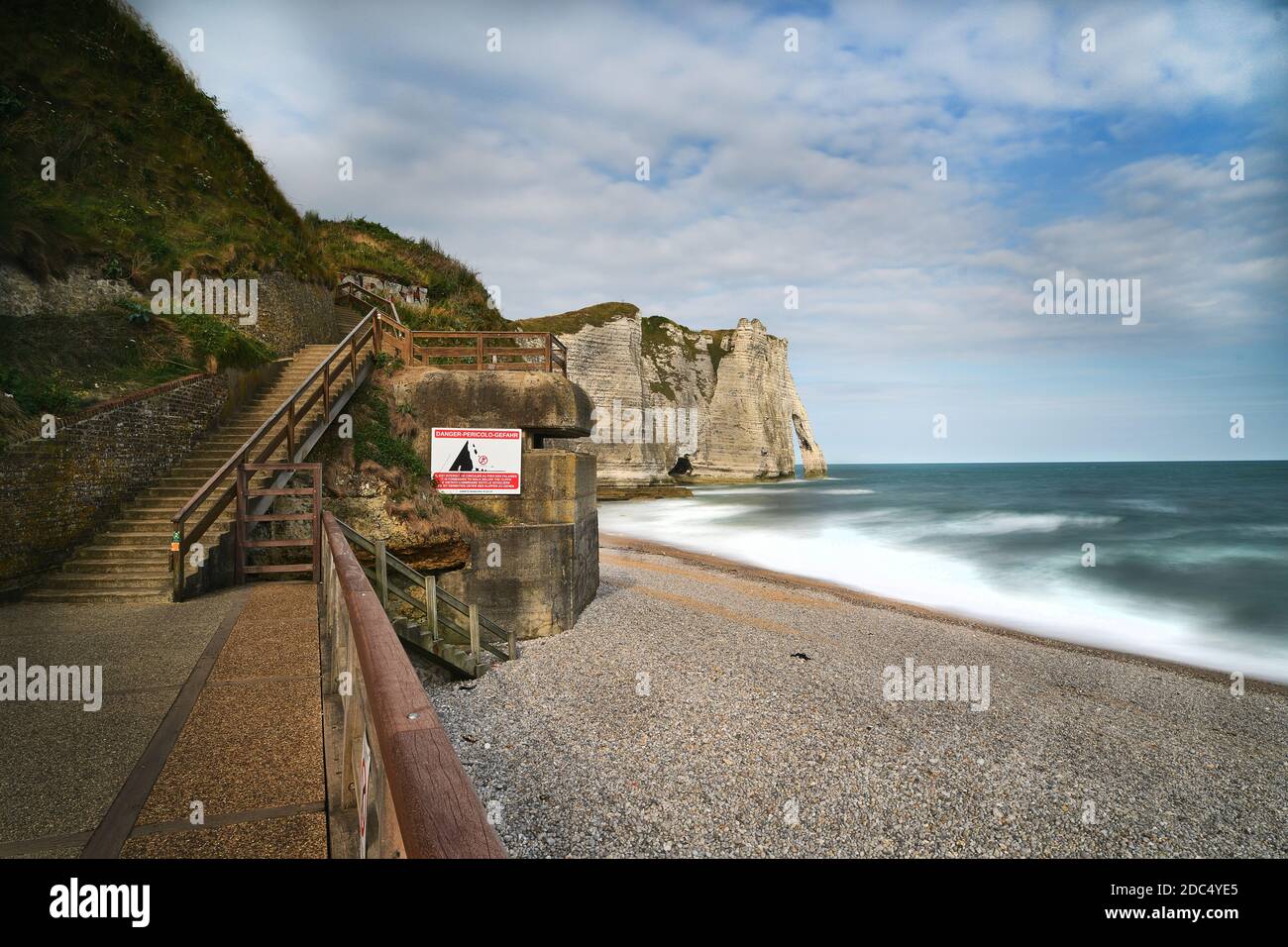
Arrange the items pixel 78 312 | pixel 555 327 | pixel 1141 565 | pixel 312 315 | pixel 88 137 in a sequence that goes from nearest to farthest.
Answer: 1. pixel 78 312
2. pixel 88 137
3. pixel 312 315
4. pixel 1141 565
5. pixel 555 327

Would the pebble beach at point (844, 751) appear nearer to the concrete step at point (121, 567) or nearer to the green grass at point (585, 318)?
the concrete step at point (121, 567)

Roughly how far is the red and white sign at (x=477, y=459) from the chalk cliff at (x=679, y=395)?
41717 mm

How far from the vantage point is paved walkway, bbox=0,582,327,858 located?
3.08 m

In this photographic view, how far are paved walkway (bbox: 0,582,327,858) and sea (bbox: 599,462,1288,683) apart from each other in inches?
739

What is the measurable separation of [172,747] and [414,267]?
28102mm

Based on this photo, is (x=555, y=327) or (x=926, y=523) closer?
(x=926, y=523)

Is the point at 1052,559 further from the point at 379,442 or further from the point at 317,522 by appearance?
the point at 317,522

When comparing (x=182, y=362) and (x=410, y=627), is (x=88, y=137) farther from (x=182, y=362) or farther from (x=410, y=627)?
(x=410, y=627)

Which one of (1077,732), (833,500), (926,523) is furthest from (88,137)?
(833,500)

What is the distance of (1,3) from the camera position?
15609 millimetres

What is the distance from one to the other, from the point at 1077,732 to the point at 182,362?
17.3 meters

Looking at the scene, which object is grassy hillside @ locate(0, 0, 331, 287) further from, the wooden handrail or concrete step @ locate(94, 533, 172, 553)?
concrete step @ locate(94, 533, 172, 553)

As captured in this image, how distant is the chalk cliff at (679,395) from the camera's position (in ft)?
184

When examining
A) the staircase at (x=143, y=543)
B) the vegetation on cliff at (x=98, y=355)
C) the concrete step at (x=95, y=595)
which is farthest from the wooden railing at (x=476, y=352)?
the concrete step at (x=95, y=595)
